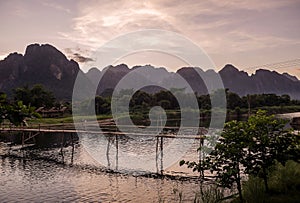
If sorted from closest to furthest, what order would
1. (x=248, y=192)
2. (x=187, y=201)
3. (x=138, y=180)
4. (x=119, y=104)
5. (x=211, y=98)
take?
(x=248, y=192), (x=187, y=201), (x=138, y=180), (x=119, y=104), (x=211, y=98)

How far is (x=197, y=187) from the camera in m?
14.6

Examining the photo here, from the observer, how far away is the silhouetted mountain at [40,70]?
115 meters

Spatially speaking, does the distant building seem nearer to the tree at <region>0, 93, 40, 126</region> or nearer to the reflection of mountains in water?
the reflection of mountains in water

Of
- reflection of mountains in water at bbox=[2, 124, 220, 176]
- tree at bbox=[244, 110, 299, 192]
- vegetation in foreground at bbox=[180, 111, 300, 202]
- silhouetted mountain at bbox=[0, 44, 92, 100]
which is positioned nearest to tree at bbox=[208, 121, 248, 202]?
vegetation in foreground at bbox=[180, 111, 300, 202]

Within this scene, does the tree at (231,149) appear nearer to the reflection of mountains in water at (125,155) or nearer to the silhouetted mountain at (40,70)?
the reflection of mountains in water at (125,155)

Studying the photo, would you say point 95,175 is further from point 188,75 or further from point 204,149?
point 188,75

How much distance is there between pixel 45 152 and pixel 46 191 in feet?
39.0

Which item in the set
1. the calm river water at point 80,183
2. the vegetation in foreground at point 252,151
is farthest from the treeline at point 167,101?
the vegetation in foreground at point 252,151

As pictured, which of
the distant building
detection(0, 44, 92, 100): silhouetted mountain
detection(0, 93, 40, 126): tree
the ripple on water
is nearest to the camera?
detection(0, 93, 40, 126): tree

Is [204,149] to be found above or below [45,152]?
above

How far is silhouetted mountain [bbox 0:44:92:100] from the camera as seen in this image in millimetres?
114875

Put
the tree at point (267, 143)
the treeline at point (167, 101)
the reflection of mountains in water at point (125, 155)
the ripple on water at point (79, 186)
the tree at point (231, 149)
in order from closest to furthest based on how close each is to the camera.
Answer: the tree at point (231, 149)
the tree at point (267, 143)
the ripple on water at point (79, 186)
the reflection of mountains in water at point (125, 155)
the treeline at point (167, 101)

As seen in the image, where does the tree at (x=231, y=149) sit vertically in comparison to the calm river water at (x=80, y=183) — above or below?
above

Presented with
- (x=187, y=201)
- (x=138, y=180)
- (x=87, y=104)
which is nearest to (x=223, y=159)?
(x=187, y=201)
